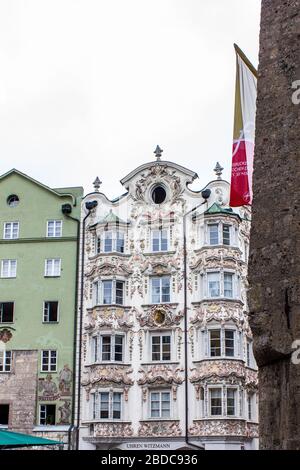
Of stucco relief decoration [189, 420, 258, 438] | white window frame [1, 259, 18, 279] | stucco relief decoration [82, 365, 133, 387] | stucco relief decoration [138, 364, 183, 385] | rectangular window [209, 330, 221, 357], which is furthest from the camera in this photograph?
white window frame [1, 259, 18, 279]

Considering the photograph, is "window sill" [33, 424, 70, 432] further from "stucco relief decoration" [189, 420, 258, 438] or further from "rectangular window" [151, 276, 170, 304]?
"rectangular window" [151, 276, 170, 304]

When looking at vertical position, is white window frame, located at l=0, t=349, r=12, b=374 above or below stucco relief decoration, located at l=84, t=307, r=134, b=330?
below

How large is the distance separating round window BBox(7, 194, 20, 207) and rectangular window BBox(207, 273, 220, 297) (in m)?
11.8

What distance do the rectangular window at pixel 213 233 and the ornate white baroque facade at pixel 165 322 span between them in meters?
0.05

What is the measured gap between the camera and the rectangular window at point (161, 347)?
3750 cm

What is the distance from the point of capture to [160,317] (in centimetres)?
3800

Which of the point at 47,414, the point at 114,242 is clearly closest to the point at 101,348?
the point at 47,414

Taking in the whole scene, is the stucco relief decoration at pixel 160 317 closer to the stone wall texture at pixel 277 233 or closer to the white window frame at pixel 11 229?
the white window frame at pixel 11 229

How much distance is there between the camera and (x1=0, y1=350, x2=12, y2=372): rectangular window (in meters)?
39.4

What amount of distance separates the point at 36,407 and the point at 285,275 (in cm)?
3235

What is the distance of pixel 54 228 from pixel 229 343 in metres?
11.4

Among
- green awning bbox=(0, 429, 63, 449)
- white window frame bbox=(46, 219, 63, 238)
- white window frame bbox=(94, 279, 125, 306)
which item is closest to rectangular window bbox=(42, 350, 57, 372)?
white window frame bbox=(94, 279, 125, 306)
